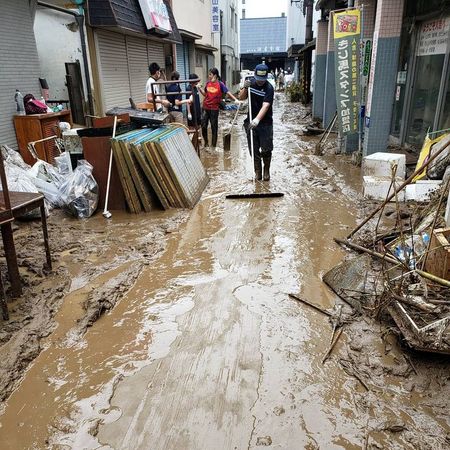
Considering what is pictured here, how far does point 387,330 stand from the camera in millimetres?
3172

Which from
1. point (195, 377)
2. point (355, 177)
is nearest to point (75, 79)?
point (355, 177)

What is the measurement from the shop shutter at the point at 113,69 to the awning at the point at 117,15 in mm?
460

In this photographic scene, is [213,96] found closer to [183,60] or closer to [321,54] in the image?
[321,54]

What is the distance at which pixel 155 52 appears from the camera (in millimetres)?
14484

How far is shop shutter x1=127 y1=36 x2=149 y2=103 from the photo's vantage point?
12.2 m

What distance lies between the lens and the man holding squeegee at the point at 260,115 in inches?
276

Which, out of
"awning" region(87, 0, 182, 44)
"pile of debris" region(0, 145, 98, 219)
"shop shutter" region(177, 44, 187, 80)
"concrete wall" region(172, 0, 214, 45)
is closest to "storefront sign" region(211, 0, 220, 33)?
"concrete wall" region(172, 0, 214, 45)

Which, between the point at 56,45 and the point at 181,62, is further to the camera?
the point at 181,62

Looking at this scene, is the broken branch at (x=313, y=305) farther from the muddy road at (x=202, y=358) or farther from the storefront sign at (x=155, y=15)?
the storefront sign at (x=155, y=15)

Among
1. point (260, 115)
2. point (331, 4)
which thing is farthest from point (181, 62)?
point (260, 115)

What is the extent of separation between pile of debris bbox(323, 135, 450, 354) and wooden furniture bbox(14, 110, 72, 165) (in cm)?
532

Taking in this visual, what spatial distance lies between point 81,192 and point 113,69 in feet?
20.6

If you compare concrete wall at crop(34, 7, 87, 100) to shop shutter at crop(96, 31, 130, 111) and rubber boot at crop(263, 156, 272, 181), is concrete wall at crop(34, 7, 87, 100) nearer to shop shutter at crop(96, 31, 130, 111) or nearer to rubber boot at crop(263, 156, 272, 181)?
shop shutter at crop(96, 31, 130, 111)

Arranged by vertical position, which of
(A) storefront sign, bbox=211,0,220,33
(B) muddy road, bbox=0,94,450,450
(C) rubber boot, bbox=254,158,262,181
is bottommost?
(B) muddy road, bbox=0,94,450,450
